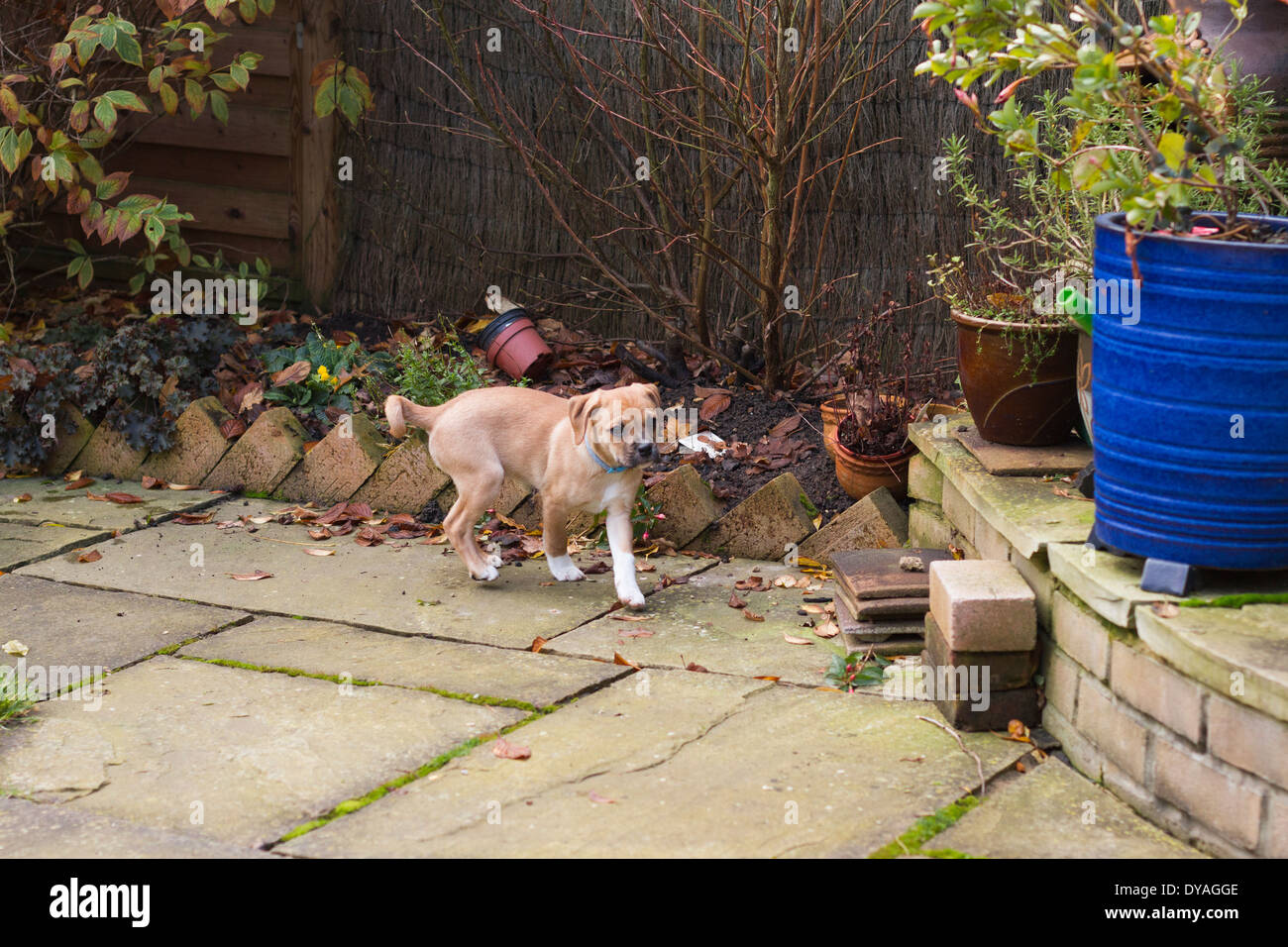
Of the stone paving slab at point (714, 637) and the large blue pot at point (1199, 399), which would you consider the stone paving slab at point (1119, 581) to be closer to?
the large blue pot at point (1199, 399)

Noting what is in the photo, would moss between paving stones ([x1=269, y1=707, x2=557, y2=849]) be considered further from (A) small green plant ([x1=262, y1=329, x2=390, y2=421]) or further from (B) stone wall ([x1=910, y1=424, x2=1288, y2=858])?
(A) small green plant ([x1=262, y1=329, x2=390, y2=421])

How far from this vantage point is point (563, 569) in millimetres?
5281

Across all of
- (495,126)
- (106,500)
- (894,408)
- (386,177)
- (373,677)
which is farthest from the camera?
(386,177)

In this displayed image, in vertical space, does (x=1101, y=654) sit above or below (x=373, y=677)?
above

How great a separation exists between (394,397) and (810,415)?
219 cm

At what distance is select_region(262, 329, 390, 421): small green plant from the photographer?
674cm

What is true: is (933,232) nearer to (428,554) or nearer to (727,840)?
(428,554)

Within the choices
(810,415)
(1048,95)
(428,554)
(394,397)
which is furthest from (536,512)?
(1048,95)

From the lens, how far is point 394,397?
5.16 m

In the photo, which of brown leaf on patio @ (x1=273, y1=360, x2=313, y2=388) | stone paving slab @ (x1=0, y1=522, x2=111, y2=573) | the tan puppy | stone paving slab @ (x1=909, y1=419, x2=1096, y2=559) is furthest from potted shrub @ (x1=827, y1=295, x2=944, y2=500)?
stone paving slab @ (x1=0, y1=522, x2=111, y2=573)

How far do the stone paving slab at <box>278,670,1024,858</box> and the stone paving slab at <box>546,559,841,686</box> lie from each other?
247 mm

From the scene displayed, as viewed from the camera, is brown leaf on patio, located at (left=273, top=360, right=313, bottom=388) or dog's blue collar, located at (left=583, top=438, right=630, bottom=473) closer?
dog's blue collar, located at (left=583, top=438, right=630, bottom=473)

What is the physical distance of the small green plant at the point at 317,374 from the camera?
22.1 feet

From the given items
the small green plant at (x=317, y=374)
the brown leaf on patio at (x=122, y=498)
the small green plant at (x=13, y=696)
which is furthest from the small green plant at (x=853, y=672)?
the brown leaf on patio at (x=122, y=498)
